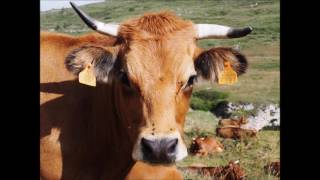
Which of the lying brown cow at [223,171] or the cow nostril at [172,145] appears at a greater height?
the cow nostril at [172,145]

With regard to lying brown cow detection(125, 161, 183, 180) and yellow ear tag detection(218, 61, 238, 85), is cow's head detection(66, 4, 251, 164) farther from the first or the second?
lying brown cow detection(125, 161, 183, 180)

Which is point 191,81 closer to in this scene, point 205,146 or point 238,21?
point 205,146

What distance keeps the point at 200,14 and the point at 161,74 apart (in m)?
1.10

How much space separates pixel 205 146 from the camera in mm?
5152

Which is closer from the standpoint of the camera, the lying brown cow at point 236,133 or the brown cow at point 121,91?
the brown cow at point 121,91

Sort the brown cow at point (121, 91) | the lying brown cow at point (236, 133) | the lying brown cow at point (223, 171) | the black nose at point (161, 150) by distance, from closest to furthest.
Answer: the black nose at point (161, 150), the brown cow at point (121, 91), the lying brown cow at point (223, 171), the lying brown cow at point (236, 133)

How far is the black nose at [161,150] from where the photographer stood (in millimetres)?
4105

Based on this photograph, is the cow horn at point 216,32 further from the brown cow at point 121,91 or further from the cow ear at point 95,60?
the cow ear at point 95,60

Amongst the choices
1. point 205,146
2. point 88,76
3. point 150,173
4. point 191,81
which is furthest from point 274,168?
point 88,76

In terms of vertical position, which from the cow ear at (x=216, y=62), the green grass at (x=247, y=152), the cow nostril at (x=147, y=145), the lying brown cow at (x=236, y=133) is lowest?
the green grass at (x=247, y=152)

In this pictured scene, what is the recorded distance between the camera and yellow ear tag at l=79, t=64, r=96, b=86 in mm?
4582

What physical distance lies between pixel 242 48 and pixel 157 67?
113cm

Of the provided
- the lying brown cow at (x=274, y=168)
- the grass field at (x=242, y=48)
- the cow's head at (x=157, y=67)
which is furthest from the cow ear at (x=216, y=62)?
the lying brown cow at (x=274, y=168)

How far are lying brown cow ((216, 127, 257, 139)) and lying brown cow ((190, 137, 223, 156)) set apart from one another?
0.30 ft
